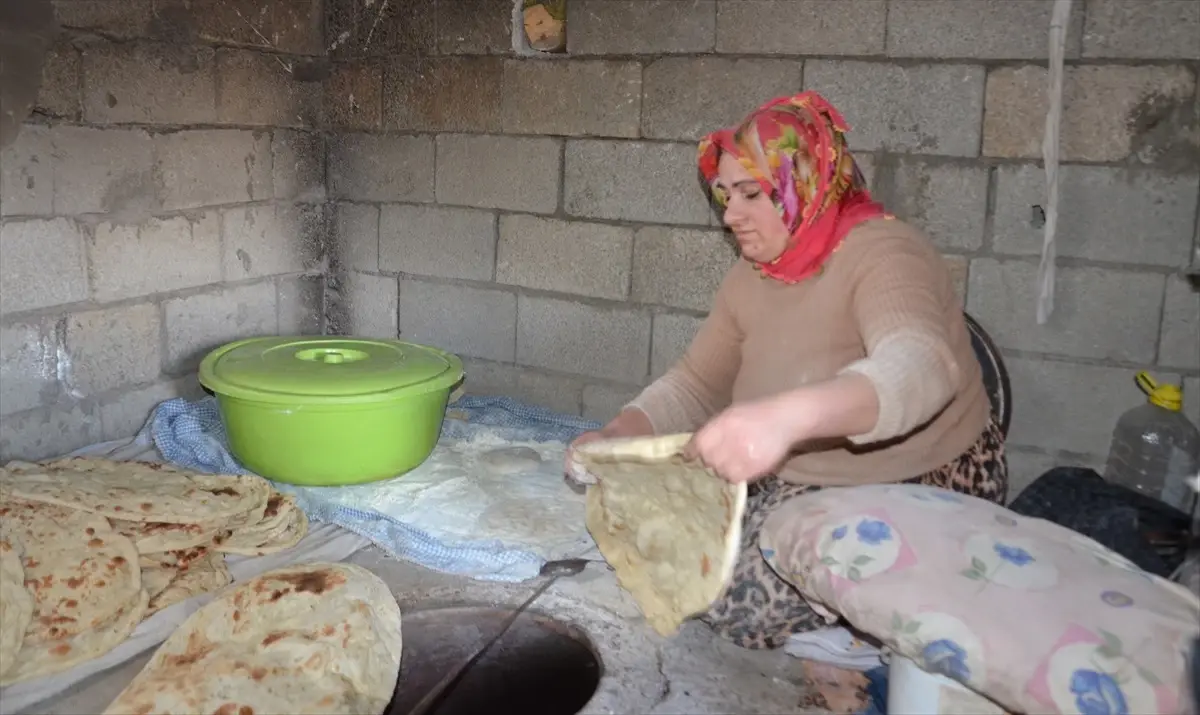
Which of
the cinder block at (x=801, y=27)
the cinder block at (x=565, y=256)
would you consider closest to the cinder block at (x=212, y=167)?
the cinder block at (x=565, y=256)

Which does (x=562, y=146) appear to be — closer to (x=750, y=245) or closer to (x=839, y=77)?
(x=839, y=77)

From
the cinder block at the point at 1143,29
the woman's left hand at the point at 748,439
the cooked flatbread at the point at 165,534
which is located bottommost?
the cooked flatbread at the point at 165,534

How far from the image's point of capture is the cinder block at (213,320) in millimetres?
2740

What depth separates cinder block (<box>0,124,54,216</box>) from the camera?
226 cm

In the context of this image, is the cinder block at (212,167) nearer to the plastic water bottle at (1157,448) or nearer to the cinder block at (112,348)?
the cinder block at (112,348)

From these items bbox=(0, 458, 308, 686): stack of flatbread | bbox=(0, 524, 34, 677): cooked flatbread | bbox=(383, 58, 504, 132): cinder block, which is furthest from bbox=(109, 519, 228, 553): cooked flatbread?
bbox=(383, 58, 504, 132): cinder block

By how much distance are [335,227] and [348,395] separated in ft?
3.96

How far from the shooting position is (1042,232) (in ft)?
7.10

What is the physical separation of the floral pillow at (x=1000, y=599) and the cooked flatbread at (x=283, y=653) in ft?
2.23

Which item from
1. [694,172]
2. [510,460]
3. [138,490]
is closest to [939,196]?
[694,172]

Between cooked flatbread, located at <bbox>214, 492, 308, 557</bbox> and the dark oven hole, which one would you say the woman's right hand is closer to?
the dark oven hole

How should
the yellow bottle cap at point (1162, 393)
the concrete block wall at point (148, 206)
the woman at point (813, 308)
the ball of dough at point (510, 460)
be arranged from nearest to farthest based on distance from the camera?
the woman at point (813, 308) < the yellow bottle cap at point (1162, 393) < the concrete block wall at point (148, 206) < the ball of dough at point (510, 460)

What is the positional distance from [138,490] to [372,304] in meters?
1.23

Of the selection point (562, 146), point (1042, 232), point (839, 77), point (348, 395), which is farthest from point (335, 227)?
point (1042, 232)
